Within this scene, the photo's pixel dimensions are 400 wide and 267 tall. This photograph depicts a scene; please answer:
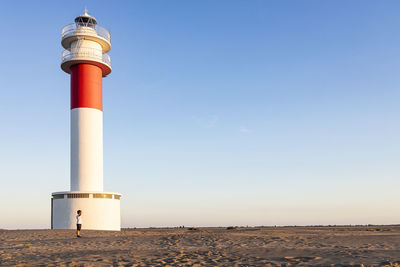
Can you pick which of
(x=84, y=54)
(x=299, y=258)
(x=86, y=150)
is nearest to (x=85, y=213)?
(x=86, y=150)

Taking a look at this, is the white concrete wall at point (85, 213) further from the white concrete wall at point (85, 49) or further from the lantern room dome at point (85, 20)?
the lantern room dome at point (85, 20)

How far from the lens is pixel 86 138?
2777 cm

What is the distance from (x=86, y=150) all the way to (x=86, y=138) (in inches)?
32.8

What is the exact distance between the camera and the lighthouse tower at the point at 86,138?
1040 inches

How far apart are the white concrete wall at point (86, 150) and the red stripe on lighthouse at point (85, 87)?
49 centimetres

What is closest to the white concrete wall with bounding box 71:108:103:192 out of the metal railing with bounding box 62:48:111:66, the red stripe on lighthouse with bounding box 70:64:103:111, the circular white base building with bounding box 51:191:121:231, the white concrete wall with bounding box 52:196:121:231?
the red stripe on lighthouse with bounding box 70:64:103:111

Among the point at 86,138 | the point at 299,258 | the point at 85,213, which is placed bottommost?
the point at 299,258

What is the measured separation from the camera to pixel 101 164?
28188mm

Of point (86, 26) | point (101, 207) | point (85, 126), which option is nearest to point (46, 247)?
point (101, 207)

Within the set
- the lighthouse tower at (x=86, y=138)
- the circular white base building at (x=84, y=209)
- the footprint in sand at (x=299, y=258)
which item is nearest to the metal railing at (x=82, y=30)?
the lighthouse tower at (x=86, y=138)

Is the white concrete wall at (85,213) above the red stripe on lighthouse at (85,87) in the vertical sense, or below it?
below

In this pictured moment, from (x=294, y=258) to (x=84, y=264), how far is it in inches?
228

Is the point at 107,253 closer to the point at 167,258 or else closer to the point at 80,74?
the point at 167,258

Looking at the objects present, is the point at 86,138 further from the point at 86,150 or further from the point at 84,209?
the point at 84,209
